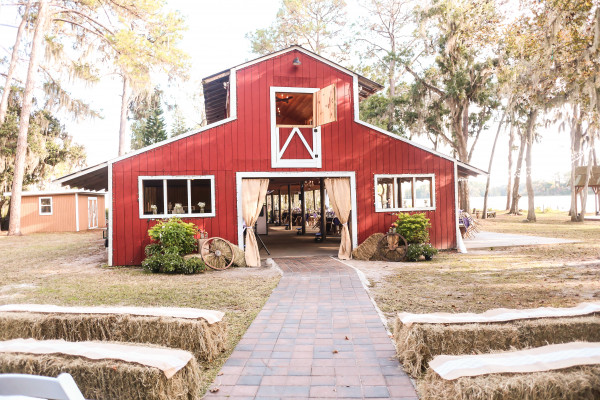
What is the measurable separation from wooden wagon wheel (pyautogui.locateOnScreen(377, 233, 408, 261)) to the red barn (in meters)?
0.70

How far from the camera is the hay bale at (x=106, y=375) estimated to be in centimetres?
269

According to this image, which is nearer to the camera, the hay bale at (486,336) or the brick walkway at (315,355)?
the brick walkway at (315,355)

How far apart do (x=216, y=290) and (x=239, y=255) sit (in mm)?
3279

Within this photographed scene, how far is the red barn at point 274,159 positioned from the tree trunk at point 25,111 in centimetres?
1168

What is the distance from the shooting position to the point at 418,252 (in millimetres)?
10781

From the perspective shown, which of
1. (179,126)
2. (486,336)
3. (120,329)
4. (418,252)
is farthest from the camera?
(179,126)

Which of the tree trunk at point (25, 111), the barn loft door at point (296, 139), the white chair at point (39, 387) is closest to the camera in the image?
the white chair at point (39, 387)

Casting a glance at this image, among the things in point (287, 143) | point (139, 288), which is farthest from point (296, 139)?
point (139, 288)

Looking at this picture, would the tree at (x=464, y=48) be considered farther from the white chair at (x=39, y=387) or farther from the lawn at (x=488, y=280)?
the white chair at (x=39, y=387)

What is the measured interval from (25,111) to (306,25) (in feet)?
55.7

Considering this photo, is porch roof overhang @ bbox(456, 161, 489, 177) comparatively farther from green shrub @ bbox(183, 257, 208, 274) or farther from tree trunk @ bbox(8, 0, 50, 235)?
tree trunk @ bbox(8, 0, 50, 235)

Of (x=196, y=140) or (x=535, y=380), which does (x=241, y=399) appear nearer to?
(x=535, y=380)

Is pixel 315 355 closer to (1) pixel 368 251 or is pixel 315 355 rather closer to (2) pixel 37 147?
(1) pixel 368 251

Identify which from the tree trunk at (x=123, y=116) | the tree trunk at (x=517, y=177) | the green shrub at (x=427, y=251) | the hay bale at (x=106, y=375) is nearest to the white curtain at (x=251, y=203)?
the green shrub at (x=427, y=251)
